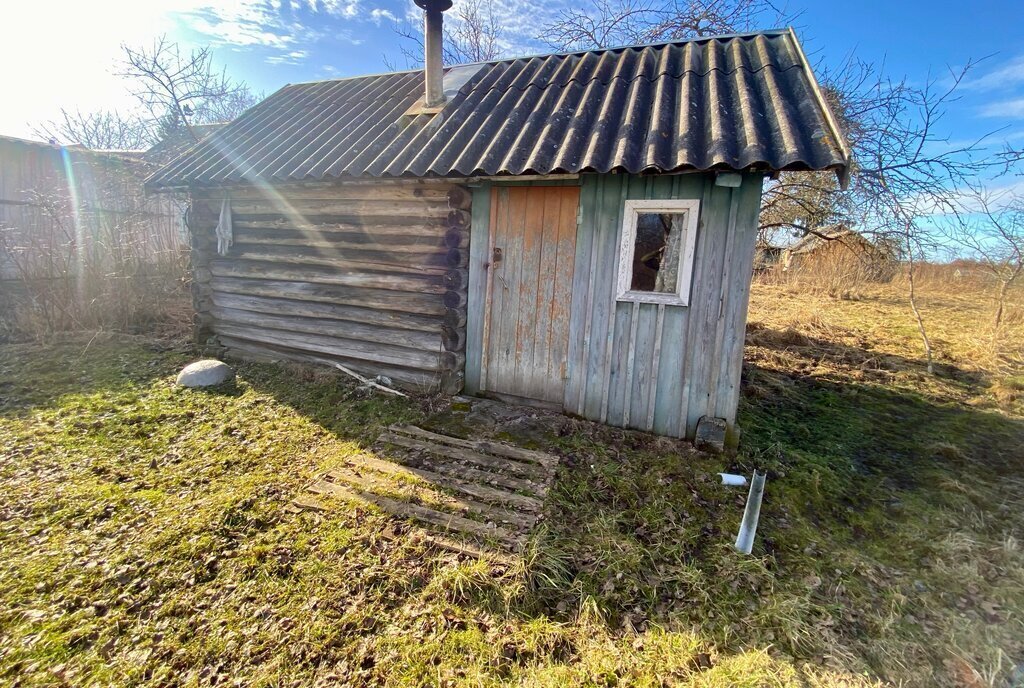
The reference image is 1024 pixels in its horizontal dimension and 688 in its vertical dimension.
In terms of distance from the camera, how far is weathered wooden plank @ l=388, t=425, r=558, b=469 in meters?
4.01

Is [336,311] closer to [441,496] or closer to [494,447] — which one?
[494,447]

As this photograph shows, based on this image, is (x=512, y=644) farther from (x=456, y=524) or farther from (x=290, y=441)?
(x=290, y=441)

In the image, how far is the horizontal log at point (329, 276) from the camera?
208 inches

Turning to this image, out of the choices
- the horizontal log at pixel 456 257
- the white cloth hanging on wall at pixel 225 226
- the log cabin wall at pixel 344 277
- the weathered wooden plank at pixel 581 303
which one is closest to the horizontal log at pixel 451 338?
the log cabin wall at pixel 344 277

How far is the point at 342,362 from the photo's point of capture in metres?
6.02

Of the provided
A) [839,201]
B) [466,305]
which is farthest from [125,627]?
[839,201]

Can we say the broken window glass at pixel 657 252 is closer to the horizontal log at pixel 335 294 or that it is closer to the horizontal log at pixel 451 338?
the horizontal log at pixel 451 338

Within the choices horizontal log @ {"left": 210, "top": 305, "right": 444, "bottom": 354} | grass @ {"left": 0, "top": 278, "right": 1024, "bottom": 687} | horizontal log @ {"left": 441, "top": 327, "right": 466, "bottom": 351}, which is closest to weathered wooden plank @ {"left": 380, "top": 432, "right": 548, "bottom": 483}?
grass @ {"left": 0, "top": 278, "right": 1024, "bottom": 687}

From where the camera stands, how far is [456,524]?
3156 millimetres

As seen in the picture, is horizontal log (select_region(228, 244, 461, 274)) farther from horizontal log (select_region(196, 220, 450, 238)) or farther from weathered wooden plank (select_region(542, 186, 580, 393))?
weathered wooden plank (select_region(542, 186, 580, 393))

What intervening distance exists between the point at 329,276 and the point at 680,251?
423 centimetres

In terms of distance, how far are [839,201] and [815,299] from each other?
7.26 m

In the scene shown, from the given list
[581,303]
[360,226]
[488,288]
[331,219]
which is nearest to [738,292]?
[581,303]

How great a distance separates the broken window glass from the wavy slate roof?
2.05ft
